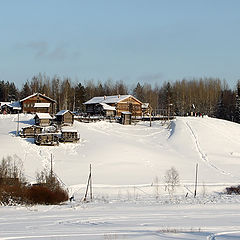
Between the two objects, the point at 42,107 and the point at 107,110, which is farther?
the point at 107,110

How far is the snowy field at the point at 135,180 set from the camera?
382 inches

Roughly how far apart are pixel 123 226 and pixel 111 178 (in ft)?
82.9

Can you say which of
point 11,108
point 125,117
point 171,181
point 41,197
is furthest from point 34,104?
point 41,197

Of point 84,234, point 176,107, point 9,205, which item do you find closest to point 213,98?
point 176,107

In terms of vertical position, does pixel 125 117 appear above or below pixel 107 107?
below

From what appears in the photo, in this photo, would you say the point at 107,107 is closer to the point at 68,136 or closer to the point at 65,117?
the point at 65,117

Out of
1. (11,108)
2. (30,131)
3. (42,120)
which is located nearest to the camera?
(30,131)

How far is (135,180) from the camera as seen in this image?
3456 cm

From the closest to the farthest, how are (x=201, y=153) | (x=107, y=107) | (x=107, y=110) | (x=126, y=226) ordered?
(x=126, y=226), (x=201, y=153), (x=107, y=107), (x=107, y=110)

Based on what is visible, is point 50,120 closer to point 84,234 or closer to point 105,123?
point 105,123

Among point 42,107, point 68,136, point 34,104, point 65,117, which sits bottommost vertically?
point 68,136

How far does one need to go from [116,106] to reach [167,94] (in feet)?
69.1

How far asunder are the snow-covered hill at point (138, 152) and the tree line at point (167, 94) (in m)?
24.4

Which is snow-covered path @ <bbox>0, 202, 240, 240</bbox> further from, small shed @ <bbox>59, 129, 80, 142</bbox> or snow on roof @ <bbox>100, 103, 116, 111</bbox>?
snow on roof @ <bbox>100, 103, 116, 111</bbox>
